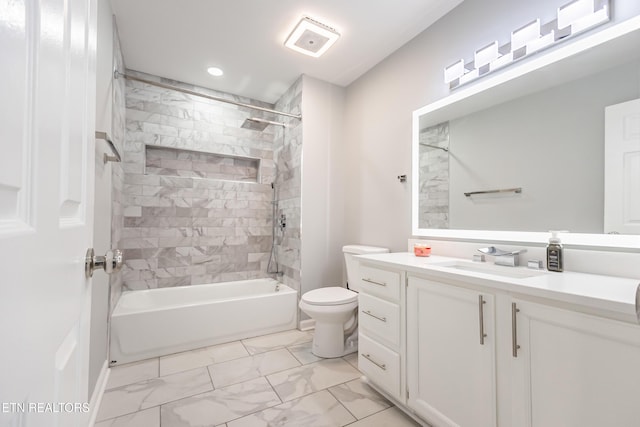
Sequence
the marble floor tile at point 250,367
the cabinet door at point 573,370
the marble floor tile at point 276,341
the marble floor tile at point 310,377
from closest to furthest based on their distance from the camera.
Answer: the cabinet door at point 573,370 < the marble floor tile at point 310,377 < the marble floor tile at point 250,367 < the marble floor tile at point 276,341

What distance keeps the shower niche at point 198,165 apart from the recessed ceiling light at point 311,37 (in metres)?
1.53

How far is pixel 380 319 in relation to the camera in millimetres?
1686

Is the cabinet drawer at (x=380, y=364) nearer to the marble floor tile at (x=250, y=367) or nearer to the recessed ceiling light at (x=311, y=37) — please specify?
the marble floor tile at (x=250, y=367)

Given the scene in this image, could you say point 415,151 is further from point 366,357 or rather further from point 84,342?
point 84,342

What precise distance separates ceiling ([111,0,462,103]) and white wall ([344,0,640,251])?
0.52ft

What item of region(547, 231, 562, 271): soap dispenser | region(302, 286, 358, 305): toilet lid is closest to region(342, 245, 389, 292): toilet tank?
region(302, 286, 358, 305): toilet lid

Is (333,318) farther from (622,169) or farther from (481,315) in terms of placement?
(622,169)

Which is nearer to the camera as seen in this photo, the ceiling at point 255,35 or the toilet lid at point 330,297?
the ceiling at point 255,35

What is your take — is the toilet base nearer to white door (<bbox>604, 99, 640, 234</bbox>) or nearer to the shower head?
white door (<bbox>604, 99, 640, 234</bbox>)

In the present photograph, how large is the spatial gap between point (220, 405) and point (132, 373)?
85cm

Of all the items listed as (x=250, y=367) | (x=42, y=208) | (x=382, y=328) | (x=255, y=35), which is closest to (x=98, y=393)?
(x=250, y=367)

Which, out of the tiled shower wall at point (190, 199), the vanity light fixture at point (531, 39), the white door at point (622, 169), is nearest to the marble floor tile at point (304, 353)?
the tiled shower wall at point (190, 199)

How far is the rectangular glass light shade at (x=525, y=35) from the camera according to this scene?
150 cm

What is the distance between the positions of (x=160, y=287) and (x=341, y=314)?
2014 millimetres
